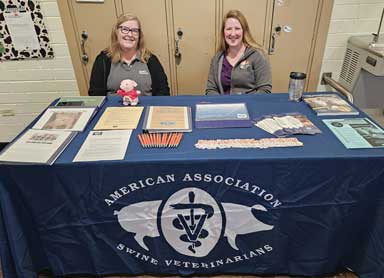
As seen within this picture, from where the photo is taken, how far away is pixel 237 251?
1.32 m

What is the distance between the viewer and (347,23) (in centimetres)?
215

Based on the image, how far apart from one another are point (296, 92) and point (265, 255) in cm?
82

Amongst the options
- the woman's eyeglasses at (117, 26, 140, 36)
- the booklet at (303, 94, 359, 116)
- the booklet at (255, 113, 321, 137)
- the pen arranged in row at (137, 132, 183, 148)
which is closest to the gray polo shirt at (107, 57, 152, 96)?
the woman's eyeglasses at (117, 26, 140, 36)

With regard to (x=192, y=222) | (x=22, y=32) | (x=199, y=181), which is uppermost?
(x=22, y=32)

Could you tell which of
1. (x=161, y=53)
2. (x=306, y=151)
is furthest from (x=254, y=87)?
(x=306, y=151)

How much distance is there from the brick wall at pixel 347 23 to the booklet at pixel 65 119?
72.1 inches

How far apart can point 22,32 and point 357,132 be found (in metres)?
2.33

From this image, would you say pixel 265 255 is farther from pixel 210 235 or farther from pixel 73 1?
pixel 73 1

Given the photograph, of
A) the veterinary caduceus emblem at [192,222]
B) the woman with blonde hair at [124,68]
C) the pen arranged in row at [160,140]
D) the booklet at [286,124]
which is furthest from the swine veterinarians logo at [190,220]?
the woman with blonde hair at [124,68]

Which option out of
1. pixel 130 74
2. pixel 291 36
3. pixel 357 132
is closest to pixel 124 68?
pixel 130 74

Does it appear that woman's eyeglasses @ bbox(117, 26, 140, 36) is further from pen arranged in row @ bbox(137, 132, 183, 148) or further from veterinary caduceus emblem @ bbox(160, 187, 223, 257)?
veterinary caduceus emblem @ bbox(160, 187, 223, 257)

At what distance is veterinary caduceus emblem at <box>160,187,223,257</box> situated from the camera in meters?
1.20

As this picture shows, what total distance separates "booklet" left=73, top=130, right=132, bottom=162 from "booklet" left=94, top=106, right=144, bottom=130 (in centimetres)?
4

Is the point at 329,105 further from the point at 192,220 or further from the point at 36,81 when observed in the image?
the point at 36,81
